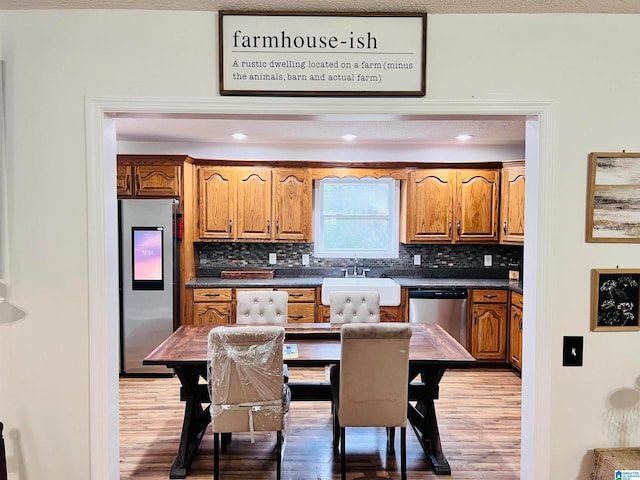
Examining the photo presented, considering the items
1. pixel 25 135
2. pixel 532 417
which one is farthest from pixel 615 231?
pixel 25 135

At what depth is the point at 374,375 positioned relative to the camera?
239 centimetres

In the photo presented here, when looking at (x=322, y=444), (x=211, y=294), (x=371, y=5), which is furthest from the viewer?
(x=211, y=294)

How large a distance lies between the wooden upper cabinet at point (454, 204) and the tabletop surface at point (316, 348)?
174cm

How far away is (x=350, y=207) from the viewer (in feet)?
16.7

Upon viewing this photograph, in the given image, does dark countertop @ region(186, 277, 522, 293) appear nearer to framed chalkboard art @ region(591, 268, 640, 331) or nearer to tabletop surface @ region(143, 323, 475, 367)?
tabletop surface @ region(143, 323, 475, 367)

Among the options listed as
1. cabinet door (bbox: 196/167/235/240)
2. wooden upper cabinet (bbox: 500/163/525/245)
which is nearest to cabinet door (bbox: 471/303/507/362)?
wooden upper cabinet (bbox: 500/163/525/245)

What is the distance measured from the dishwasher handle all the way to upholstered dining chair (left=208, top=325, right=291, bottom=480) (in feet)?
7.70

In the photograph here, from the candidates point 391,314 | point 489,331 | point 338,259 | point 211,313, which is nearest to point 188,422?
point 211,313

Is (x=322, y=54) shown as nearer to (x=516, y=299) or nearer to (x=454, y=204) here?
(x=454, y=204)

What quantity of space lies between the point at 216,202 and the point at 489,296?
10.3 ft

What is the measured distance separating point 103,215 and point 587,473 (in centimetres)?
233

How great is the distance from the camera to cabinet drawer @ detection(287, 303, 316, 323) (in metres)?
4.44

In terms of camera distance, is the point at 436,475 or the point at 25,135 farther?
the point at 436,475

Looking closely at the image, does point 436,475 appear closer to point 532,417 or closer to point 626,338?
point 532,417
